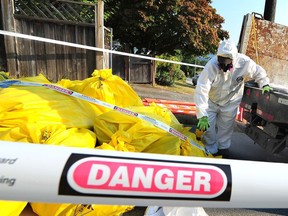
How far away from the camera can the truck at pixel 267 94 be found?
258cm

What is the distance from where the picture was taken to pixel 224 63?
291 centimetres

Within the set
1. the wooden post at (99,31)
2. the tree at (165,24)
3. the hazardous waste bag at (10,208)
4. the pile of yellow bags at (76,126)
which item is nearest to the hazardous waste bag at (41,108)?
the pile of yellow bags at (76,126)

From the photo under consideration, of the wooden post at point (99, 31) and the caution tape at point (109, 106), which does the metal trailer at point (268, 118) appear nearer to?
the caution tape at point (109, 106)

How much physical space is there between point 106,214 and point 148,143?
67 centimetres

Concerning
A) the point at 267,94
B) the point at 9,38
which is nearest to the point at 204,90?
the point at 267,94

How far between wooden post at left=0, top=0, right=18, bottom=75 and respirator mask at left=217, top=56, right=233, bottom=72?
4469 mm

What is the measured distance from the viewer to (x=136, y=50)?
14.3 m

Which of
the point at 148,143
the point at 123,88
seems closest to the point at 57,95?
the point at 123,88

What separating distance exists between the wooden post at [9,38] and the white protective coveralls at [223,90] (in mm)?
4308

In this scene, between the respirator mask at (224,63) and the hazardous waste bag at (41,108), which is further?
the respirator mask at (224,63)

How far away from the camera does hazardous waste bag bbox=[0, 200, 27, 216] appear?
151 centimetres

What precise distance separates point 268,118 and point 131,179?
2.52m

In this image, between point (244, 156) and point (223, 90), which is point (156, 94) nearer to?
point (244, 156)

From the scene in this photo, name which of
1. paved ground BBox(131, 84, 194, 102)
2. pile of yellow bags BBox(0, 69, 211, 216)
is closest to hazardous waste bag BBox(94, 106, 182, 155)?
pile of yellow bags BBox(0, 69, 211, 216)
